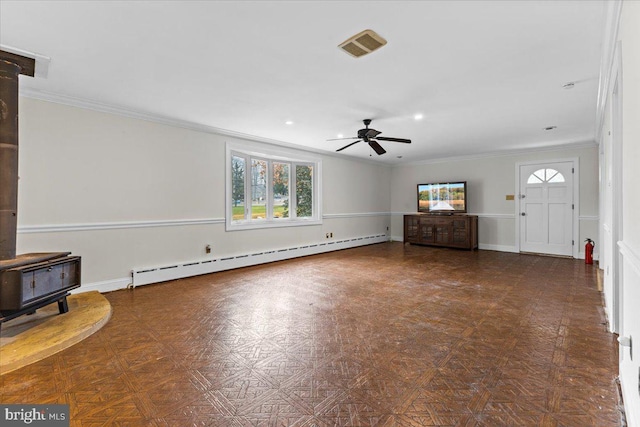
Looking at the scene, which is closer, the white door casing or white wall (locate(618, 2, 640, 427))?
white wall (locate(618, 2, 640, 427))

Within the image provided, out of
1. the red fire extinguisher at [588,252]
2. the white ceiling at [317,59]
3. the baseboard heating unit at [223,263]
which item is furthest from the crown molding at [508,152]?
the baseboard heating unit at [223,263]

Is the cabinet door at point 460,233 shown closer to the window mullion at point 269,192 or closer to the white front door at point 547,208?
the white front door at point 547,208

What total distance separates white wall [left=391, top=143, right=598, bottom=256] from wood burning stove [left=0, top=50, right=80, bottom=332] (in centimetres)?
802

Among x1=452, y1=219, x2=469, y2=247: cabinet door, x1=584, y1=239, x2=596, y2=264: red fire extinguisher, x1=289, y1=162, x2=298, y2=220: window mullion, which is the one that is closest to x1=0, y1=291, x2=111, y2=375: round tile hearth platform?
x1=289, y1=162, x2=298, y2=220: window mullion

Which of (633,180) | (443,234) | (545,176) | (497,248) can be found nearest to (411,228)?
(443,234)

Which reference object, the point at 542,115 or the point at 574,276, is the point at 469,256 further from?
the point at 542,115

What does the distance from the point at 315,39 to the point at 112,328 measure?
10.2ft

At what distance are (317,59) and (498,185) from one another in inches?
249

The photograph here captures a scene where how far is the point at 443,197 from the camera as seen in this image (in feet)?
26.0

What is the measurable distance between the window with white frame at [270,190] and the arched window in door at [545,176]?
15.8ft

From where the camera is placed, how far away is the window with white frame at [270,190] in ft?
18.5

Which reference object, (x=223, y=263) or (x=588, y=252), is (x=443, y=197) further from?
(x=223, y=263)

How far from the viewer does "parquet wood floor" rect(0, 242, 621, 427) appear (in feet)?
5.41

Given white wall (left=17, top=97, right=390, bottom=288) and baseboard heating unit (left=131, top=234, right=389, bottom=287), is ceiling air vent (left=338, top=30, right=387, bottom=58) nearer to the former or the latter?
white wall (left=17, top=97, right=390, bottom=288)
